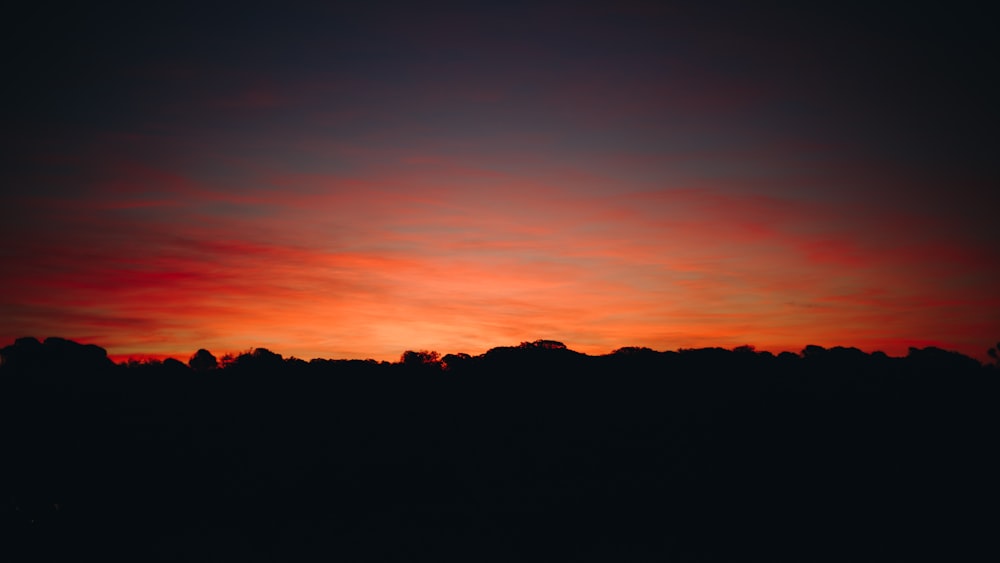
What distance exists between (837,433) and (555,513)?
17860 millimetres

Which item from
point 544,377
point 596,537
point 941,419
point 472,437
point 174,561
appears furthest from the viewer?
point 544,377

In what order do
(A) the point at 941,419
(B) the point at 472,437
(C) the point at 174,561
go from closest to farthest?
(C) the point at 174,561 → (A) the point at 941,419 → (B) the point at 472,437

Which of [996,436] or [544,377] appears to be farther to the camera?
[544,377]

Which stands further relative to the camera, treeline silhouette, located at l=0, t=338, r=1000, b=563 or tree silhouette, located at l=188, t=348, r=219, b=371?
tree silhouette, located at l=188, t=348, r=219, b=371

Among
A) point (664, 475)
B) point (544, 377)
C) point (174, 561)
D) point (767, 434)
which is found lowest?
point (174, 561)

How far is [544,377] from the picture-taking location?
46.3 metres

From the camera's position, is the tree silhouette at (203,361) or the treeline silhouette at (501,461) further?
the tree silhouette at (203,361)

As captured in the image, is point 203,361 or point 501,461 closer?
point 501,461

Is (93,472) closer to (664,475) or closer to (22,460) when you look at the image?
(22,460)

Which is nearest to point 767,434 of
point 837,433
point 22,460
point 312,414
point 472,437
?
point 837,433

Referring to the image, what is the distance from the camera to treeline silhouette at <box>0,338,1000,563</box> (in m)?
34.8

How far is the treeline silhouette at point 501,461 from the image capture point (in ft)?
114

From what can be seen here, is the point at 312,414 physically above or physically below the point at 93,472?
above

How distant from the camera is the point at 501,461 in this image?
4031 cm
